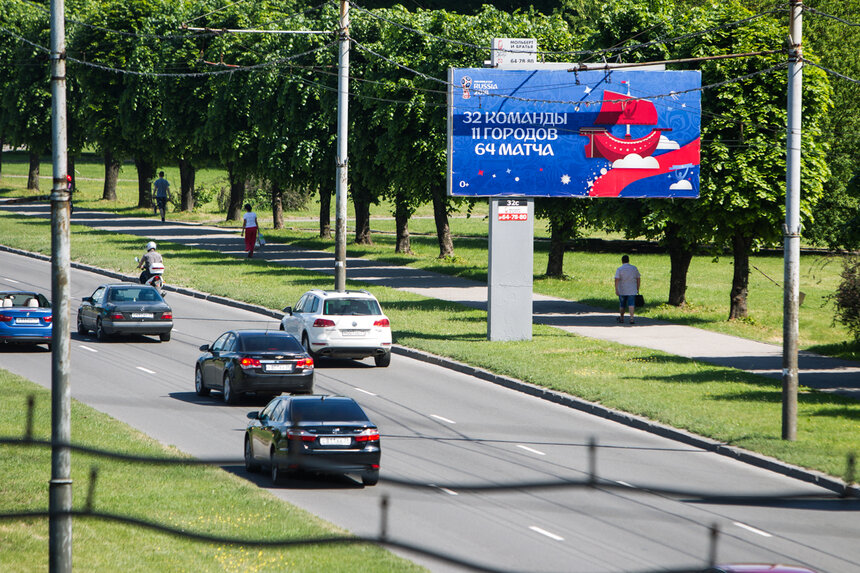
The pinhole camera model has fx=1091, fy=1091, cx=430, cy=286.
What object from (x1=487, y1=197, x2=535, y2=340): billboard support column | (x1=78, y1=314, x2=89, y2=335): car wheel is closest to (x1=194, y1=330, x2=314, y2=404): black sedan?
(x1=487, y1=197, x2=535, y2=340): billboard support column

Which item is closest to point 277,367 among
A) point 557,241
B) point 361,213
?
point 557,241

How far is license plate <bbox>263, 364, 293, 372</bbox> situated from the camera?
20.6 metres

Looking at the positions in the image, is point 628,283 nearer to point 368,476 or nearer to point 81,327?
point 81,327

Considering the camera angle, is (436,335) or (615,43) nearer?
(436,335)

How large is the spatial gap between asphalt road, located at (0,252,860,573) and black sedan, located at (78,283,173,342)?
136 cm

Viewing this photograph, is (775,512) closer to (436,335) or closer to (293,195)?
(436,335)

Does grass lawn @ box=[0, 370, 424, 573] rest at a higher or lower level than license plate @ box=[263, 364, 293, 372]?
lower

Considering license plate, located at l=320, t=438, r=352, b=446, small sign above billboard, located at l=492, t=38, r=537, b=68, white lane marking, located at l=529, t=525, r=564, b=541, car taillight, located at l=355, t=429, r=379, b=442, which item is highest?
small sign above billboard, located at l=492, t=38, r=537, b=68

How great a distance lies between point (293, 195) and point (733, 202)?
1989 inches

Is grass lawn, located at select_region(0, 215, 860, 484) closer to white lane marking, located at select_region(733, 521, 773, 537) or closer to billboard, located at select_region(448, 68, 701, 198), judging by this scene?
white lane marking, located at select_region(733, 521, 773, 537)

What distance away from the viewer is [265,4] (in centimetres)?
5588

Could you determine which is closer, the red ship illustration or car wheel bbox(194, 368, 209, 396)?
car wheel bbox(194, 368, 209, 396)

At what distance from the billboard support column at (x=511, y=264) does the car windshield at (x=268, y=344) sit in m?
8.17

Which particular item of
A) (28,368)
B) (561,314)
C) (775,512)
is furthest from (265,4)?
(775,512)
